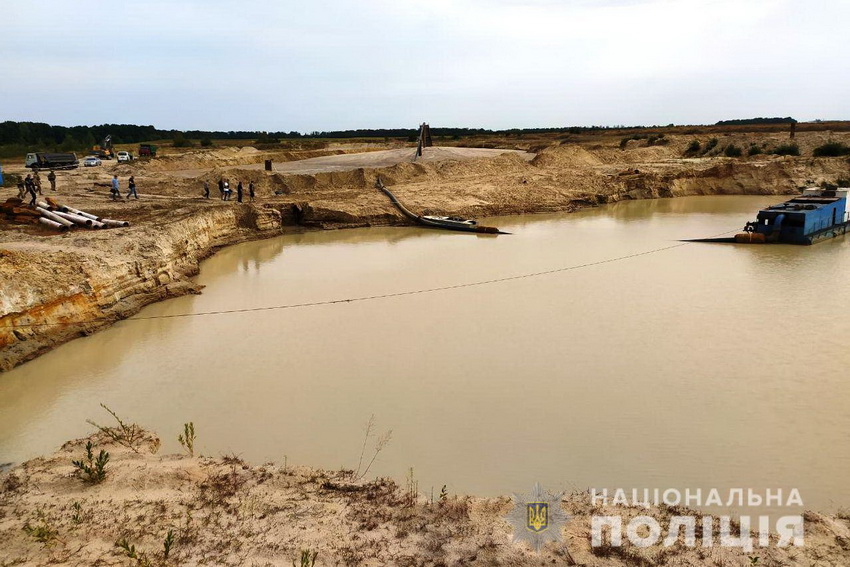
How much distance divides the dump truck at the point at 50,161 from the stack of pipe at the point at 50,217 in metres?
16.2

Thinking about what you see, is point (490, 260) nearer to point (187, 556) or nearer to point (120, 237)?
point (120, 237)

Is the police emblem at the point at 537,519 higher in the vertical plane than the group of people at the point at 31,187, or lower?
lower

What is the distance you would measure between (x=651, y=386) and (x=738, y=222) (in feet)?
56.3

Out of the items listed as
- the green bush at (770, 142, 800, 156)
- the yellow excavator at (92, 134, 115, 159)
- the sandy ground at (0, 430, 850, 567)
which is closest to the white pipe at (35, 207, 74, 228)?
the sandy ground at (0, 430, 850, 567)

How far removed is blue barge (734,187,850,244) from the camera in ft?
58.0

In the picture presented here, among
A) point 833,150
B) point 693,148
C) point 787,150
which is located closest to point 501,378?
point 833,150

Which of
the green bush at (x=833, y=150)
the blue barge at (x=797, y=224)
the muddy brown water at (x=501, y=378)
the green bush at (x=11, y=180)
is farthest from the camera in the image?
the green bush at (x=833, y=150)

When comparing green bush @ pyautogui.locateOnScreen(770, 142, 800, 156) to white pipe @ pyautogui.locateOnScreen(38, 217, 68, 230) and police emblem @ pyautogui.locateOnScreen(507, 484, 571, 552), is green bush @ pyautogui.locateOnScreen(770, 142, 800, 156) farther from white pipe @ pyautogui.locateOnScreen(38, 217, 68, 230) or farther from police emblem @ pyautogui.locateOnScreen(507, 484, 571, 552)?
white pipe @ pyautogui.locateOnScreen(38, 217, 68, 230)

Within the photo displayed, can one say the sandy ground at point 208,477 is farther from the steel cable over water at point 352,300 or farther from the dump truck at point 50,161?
the dump truck at point 50,161

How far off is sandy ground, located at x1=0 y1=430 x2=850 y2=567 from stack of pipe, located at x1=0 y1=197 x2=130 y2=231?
9.78 meters

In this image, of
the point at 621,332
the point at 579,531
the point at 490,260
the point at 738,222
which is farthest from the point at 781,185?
the point at 579,531

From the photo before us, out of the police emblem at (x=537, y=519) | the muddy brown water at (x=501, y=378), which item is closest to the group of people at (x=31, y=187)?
the muddy brown water at (x=501, y=378)

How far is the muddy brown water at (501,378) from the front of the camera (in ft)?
20.6

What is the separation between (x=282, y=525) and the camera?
468 cm
